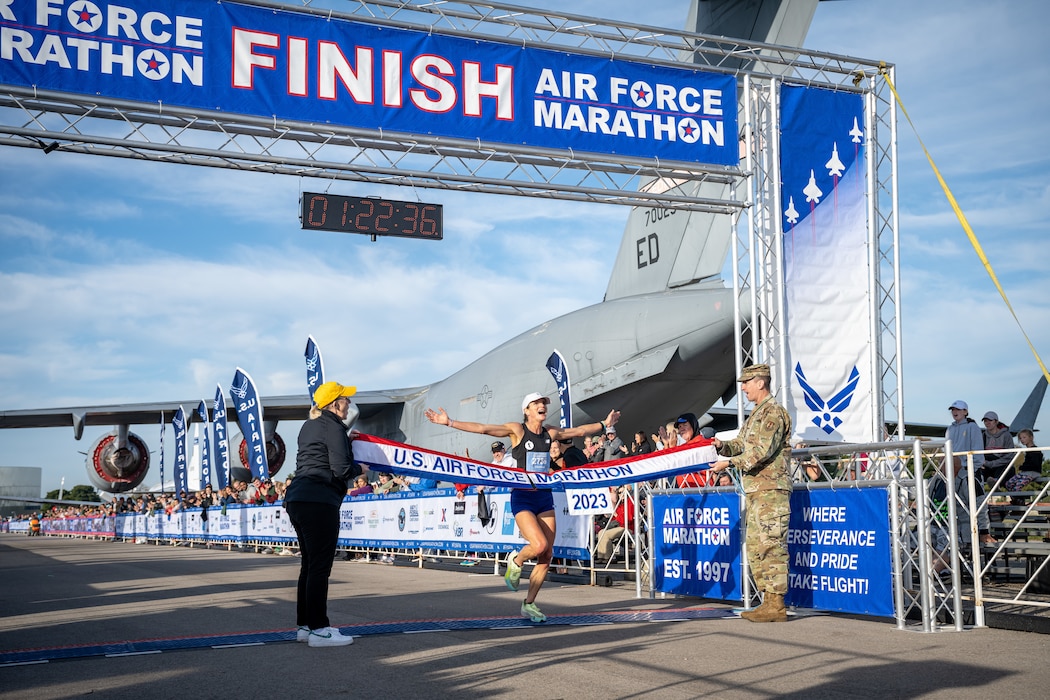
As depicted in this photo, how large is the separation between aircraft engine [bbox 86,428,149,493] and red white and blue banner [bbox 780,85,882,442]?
29.9m

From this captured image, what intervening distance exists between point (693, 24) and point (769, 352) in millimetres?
8796

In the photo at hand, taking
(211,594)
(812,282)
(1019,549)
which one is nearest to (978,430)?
(812,282)

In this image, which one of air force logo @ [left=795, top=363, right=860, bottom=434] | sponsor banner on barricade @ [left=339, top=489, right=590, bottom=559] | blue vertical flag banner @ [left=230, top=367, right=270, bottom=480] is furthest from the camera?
blue vertical flag banner @ [left=230, top=367, right=270, bottom=480]

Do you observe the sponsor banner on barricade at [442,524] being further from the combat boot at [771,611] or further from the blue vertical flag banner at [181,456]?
the blue vertical flag banner at [181,456]

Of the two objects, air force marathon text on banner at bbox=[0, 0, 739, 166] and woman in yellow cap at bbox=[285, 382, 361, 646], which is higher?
air force marathon text on banner at bbox=[0, 0, 739, 166]

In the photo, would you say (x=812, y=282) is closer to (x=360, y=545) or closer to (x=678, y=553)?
(x=678, y=553)

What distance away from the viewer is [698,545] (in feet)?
31.4

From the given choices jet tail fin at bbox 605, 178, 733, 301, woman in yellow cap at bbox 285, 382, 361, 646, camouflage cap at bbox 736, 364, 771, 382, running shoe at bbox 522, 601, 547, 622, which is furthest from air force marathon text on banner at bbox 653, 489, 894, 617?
jet tail fin at bbox 605, 178, 733, 301

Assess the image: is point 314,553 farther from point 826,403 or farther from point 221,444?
point 221,444

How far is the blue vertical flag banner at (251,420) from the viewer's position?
25.3m

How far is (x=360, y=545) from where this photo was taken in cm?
1861

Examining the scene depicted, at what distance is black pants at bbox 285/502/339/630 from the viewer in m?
6.86

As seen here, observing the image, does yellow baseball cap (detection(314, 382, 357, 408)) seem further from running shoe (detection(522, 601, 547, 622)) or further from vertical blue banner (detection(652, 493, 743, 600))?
vertical blue banner (detection(652, 493, 743, 600))

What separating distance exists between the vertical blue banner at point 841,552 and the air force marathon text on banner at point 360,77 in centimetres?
613
